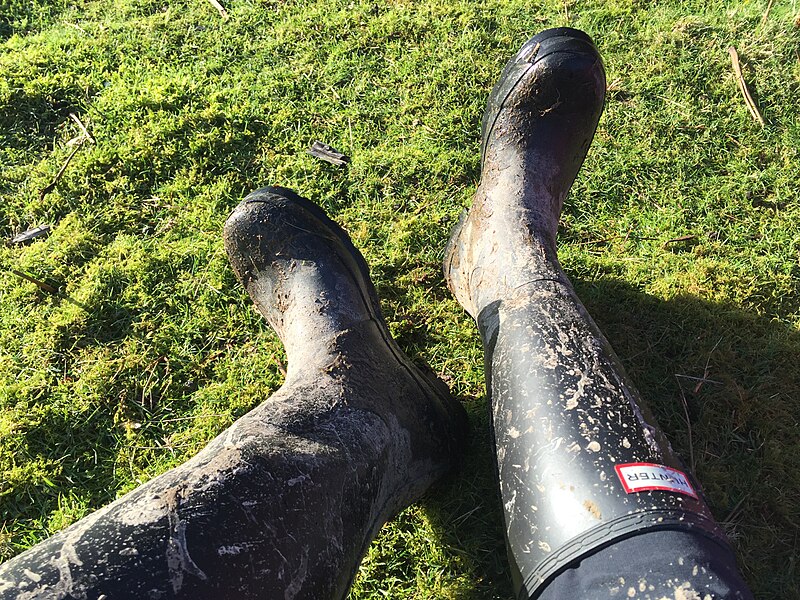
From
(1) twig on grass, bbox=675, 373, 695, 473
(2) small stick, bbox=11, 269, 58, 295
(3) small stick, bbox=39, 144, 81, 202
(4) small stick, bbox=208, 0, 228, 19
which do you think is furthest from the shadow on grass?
(4) small stick, bbox=208, 0, 228, 19

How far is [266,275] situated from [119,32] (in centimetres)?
193

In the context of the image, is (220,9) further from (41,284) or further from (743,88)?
(743,88)

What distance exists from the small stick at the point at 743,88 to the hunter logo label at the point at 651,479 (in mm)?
1988

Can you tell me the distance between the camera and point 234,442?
1.14 meters

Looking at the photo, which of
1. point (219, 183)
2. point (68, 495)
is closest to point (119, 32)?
point (219, 183)

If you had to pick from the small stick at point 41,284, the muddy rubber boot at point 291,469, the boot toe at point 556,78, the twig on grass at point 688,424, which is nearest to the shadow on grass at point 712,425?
the twig on grass at point 688,424

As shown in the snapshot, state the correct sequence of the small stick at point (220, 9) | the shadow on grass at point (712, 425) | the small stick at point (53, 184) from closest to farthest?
the shadow on grass at point (712, 425) → the small stick at point (53, 184) → the small stick at point (220, 9)

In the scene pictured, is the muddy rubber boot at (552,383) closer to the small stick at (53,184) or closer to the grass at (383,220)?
the grass at (383,220)

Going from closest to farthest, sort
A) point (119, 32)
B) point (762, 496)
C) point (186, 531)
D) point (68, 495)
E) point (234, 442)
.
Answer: point (186, 531), point (234, 442), point (762, 496), point (68, 495), point (119, 32)

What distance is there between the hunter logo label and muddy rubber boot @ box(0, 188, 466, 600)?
0.52 meters

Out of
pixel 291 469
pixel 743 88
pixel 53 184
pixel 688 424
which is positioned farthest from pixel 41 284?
pixel 743 88

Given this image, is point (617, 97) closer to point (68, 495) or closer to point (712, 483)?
point (712, 483)

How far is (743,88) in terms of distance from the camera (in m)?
2.58

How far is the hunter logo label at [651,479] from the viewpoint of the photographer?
3.51 ft
